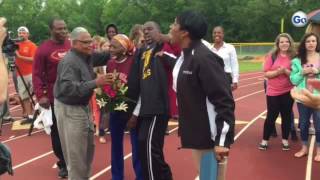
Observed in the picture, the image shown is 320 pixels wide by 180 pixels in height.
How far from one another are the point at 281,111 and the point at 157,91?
3.19 m

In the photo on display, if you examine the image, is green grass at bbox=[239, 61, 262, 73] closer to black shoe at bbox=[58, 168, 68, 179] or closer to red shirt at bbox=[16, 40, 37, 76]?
red shirt at bbox=[16, 40, 37, 76]

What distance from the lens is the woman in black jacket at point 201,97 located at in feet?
13.0

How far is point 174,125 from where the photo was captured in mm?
10188

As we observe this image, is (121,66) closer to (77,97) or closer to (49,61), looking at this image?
(77,97)

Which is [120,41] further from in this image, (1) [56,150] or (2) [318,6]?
(2) [318,6]

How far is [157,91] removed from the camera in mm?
5340

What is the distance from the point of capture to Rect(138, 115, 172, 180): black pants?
5.32 m

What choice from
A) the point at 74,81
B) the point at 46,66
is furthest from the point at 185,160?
the point at 74,81

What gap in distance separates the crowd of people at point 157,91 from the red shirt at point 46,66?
12mm

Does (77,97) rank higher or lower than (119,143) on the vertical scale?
higher

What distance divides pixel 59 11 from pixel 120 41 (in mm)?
67426

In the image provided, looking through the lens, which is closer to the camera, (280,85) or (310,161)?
(310,161)

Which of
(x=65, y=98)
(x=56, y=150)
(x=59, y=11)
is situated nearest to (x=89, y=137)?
(x=65, y=98)

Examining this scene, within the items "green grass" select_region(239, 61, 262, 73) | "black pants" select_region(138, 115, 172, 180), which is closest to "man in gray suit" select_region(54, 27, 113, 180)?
"black pants" select_region(138, 115, 172, 180)
